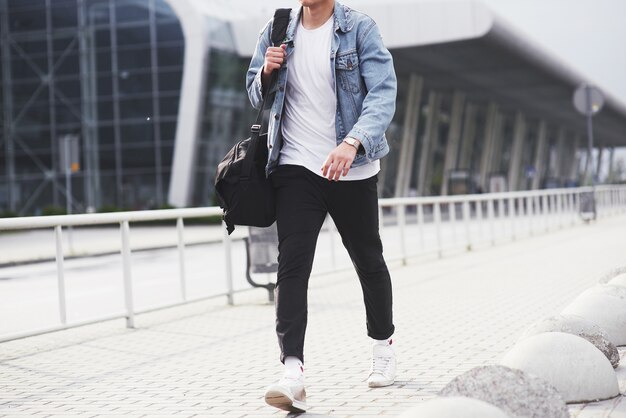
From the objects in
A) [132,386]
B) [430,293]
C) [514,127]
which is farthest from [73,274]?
[514,127]

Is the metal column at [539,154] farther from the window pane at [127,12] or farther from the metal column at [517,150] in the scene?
the window pane at [127,12]

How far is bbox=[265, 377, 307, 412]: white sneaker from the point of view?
4.25m

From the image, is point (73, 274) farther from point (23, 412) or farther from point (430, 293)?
point (23, 412)

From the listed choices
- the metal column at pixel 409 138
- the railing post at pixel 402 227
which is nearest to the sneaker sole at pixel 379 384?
the railing post at pixel 402 227

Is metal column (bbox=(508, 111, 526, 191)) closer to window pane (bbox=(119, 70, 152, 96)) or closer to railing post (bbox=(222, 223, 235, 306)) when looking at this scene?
window pane (bbox=(119, 70, 152, 96))

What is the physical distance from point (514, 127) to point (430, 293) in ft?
182

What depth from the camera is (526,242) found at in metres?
19.2

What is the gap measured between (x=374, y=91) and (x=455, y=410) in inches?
77.1

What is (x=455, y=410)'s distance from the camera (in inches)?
119

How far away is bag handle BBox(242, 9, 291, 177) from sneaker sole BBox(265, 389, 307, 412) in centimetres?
97

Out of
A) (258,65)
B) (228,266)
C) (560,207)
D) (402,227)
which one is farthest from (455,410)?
(560,207)

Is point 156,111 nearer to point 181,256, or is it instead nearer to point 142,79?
point 142,79

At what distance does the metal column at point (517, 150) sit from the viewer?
61997 millimetres

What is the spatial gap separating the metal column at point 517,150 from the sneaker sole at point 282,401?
190 feet
